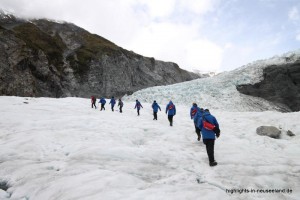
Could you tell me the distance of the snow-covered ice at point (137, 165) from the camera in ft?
23.1

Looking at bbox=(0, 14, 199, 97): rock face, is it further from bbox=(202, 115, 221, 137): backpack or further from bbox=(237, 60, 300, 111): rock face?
bbox=(202, 115, 221, 137): backpack

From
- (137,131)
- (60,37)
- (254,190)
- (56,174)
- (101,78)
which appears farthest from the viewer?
(60,37)

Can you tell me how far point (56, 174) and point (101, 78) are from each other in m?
49.8

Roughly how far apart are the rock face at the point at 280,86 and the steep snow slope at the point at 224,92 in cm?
126

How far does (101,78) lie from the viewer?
57062 mm

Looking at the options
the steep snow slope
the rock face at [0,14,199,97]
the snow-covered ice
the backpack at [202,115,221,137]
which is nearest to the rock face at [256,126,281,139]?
the snow-covered ice

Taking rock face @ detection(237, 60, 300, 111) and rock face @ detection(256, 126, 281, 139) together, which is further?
rock face @ detection(237, 60, 300, 111)

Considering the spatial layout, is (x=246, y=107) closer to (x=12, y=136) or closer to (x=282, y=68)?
(x=282, y=68)

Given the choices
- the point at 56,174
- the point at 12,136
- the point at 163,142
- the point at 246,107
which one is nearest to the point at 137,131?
the point at 163,142

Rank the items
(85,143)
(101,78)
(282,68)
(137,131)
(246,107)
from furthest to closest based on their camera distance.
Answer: (101,78), (282,68), (246,107), (137,131), (85,143)

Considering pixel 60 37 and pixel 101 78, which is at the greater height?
pixel 60 37

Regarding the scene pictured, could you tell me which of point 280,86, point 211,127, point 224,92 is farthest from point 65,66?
point 211,127

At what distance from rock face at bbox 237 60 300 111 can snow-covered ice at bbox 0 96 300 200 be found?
28.7 meters

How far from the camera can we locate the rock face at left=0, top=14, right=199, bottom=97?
41.0 metres
